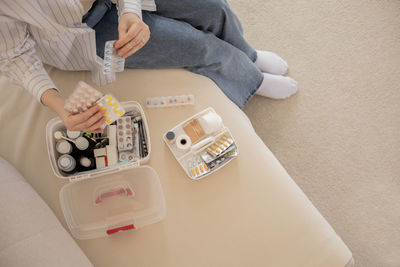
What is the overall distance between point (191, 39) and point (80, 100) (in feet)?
1.29

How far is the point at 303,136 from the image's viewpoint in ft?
4.08

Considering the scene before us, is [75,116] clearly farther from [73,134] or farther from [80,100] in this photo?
[73,134]

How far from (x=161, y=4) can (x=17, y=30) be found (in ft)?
1.37

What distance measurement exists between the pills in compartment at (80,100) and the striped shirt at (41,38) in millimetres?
82

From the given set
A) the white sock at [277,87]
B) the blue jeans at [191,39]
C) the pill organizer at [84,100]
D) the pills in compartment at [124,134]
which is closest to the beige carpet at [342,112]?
the white sock at [277,87]

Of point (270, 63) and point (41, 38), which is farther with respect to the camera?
point (270, 63)

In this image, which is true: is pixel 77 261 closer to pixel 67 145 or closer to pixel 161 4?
pixel 67 145

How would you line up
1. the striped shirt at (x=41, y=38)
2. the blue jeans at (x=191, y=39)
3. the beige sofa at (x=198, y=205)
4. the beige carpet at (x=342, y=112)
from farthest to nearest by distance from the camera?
the beige carpet at (x=342, y=112)
the blue jeans at (x=191, y=39)
the beige sofa at (x=198, y=205)
the striped shirt at (x=41, y=38)

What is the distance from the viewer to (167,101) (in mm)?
883

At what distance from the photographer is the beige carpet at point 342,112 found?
45.6 inches

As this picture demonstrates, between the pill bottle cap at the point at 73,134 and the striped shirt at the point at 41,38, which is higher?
the striped shirt at the point at 41,38

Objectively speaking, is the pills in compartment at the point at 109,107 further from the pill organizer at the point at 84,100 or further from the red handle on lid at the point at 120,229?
the red handle on lid at the point at 120,229

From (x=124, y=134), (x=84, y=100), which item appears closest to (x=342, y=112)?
(x=124, y=134)

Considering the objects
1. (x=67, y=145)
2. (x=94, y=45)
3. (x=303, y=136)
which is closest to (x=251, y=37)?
(x=303, y=136)
